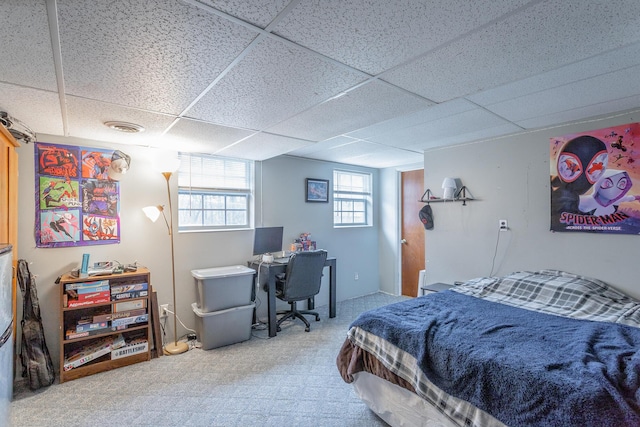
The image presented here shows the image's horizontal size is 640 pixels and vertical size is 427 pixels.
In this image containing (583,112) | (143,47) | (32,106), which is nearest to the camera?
(143,47)

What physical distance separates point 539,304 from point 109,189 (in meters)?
3.96

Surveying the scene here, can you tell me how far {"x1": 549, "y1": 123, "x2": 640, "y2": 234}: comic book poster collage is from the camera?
2299mm

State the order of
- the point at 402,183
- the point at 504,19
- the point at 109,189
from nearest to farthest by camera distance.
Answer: the point at 504,19 → the point at 109,189 → the point at 402,183

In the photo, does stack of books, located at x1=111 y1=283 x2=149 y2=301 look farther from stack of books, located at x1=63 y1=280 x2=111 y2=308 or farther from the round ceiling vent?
the round ceiling vent

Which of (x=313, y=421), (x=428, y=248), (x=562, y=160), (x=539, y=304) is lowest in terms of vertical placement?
(x=313, y=421)

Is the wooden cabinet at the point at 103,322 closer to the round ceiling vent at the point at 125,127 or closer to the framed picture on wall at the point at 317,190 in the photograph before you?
the round ceiling vent at the point at 125,127

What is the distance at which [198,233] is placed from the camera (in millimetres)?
3381

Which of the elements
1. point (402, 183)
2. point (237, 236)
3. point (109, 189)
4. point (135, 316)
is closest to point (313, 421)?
point (135, 316)

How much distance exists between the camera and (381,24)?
1.19 m

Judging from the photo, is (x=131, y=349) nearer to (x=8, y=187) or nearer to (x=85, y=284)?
(x=85, y=284)

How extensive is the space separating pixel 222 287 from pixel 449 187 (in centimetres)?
273

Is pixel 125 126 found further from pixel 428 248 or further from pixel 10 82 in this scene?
pixel 428 248

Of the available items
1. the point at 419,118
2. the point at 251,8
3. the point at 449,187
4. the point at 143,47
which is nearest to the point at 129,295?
the point at 143,47

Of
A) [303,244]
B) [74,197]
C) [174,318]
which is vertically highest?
[74,197]
